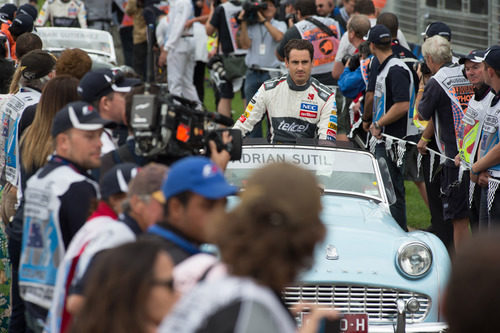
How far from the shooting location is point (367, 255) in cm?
574

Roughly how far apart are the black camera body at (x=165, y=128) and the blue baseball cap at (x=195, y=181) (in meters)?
1.29

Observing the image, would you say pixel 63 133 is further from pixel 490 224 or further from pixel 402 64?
pixel 402 64

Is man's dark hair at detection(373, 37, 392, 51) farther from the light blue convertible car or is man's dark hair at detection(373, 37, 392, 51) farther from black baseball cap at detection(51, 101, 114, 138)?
black baseball cap at detection(51, 101, 114, 138)

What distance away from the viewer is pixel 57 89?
496 centimetres

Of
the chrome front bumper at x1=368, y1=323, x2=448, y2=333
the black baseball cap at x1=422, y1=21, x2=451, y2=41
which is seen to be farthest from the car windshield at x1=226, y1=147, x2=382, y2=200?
the black baseball cap at x1=422, y1=21, x2=451, y2=41

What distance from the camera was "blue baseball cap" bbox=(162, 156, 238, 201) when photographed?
290 cm

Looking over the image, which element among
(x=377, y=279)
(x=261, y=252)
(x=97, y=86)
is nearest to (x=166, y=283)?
(x=261, y=252)

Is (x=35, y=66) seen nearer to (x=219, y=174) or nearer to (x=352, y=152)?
(x=352, y=152)

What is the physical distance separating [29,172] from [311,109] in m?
3.08

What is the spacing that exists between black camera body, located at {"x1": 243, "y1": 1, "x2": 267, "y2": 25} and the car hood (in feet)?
19.4

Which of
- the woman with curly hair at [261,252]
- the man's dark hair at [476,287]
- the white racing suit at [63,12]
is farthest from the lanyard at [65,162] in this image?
the white racing suit at [63,12]

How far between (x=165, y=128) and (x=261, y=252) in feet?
6.22

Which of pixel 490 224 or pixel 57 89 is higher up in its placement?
pixel 57 89

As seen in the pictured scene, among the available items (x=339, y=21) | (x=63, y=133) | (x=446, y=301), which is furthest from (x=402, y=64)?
(x=446, y=301)
